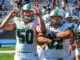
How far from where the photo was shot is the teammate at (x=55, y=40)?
4.08 meters

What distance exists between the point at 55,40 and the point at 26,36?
28.4 inches

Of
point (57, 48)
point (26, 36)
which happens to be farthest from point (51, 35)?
point (26, 36)

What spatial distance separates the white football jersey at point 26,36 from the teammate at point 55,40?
16.3 inches

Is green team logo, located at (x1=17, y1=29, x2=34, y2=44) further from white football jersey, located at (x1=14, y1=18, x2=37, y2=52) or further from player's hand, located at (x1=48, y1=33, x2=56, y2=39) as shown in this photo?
player's hand, located at (x1=48, y1=33, x2=56, y2=39)

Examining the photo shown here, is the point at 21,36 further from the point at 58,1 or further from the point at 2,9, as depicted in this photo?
the point at 58,1

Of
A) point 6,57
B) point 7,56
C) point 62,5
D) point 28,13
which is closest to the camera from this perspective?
point 28,13

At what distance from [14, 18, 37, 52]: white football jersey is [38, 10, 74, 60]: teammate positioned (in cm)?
42

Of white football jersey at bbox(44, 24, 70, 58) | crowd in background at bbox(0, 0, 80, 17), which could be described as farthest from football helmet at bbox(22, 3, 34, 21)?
crowd in background at bbox(0, 0, 80, 17)

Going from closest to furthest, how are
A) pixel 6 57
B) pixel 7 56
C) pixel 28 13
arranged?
pixel 28 13 < pixel 6 57 < pixel 7 56

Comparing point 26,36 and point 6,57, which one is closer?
point 26,36

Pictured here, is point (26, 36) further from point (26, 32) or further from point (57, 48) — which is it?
point (57, 48)

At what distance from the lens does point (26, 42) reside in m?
4.69

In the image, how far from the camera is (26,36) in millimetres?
4656

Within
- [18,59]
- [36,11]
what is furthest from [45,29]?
[18,59]
